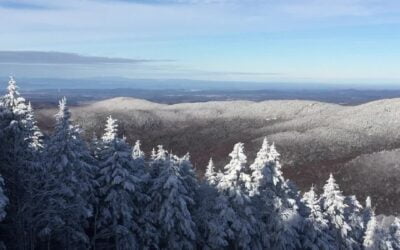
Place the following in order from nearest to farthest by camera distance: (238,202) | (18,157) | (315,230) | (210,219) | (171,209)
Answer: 1. (18,157)
2. (171,209)
3. (238,202)
4. (210,219)
5. (315,230)

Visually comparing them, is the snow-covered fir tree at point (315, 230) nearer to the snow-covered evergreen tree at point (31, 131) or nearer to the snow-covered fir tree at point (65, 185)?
the snow-covered fir tree at point (65, 185)

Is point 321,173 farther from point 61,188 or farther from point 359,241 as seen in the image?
point 61,188

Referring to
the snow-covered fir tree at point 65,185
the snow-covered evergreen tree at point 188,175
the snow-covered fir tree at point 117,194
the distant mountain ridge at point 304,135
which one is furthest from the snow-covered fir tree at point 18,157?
the distant mountain ridge at point 304,135

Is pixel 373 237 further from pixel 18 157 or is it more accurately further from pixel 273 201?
pixel 18 157

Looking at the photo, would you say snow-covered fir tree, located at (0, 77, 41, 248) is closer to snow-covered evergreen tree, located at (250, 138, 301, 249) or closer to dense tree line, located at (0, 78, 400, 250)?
dense tree line, located at (0, 78, 400, 250)

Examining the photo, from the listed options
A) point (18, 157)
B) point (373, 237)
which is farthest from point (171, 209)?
point (373, 237)

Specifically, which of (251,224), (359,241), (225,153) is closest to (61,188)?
(251,224)

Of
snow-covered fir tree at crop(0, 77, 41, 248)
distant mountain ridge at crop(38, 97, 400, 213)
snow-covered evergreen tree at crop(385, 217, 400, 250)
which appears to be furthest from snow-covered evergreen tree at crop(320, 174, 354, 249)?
distant mountain ridge at crop(38, 97, 400, 213)
